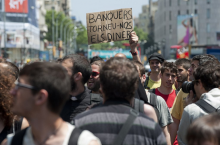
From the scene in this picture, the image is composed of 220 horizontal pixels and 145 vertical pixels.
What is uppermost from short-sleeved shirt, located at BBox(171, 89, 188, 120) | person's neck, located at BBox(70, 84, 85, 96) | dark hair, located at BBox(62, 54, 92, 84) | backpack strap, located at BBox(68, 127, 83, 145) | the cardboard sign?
the cardboard sign

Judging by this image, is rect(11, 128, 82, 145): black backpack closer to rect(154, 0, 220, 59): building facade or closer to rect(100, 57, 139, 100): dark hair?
rect(100, 57, 139, 100): dark hair

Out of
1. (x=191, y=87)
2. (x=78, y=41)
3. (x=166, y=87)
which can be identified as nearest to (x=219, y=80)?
(x=191, y=87)

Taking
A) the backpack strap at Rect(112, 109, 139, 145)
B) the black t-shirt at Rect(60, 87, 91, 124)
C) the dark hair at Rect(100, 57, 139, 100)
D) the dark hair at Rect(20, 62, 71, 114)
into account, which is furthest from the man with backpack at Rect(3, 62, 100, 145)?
the black t-shirt at Rect(60, 87, 91, 124)

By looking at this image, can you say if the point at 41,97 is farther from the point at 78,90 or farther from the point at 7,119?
the point at 78,90

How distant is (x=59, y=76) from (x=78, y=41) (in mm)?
127648

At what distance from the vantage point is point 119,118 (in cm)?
289

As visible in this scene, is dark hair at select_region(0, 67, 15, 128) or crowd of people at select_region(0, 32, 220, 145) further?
dark hair at select_region(0, 67, 15, 128)

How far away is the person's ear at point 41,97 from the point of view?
2512 millimetres

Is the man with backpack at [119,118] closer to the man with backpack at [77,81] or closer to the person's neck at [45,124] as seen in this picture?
the person's neck at [45,124]

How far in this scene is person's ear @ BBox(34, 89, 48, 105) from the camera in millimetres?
2512

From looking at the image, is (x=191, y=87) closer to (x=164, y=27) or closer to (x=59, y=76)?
(x=59, y=76)

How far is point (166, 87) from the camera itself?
6.25 metres

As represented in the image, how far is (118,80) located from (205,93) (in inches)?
47.7

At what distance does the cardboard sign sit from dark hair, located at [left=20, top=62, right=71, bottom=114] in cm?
367
